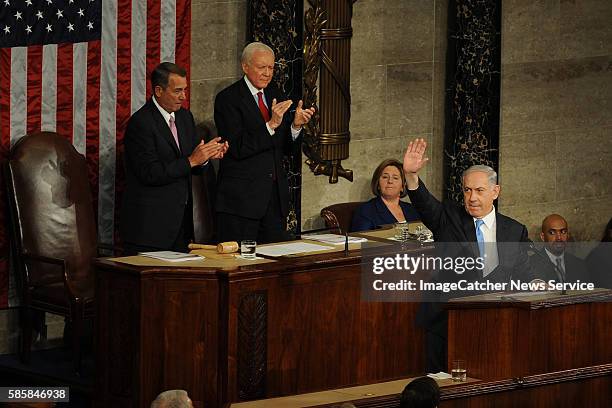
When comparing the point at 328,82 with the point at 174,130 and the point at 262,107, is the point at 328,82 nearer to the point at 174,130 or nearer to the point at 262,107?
the point at 262,107

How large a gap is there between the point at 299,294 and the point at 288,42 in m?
2.82

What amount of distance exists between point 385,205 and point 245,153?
1.33 metres

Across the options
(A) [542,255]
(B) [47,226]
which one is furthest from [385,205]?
(B) [47,226]

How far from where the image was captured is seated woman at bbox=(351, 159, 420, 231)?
32.8 feet

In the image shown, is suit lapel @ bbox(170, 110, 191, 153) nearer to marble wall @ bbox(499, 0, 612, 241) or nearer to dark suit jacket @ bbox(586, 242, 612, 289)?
dark suit jacket @ bbox(586, 242, 612, 289)

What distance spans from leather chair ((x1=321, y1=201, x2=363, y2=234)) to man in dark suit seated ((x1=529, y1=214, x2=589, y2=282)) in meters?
Answer: 1.44

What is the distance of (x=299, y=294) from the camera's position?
316 inches

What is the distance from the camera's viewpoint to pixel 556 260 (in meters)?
8.52

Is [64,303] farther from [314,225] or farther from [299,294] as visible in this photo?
[314,225]

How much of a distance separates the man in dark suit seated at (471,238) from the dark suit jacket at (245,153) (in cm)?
180

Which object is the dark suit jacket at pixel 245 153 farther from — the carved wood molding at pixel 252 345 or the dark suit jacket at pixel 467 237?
the dark suit jacket at pixel 467 237

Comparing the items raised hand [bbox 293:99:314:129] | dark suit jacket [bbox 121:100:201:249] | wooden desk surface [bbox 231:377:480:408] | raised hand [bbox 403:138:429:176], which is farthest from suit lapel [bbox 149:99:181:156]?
wooden desk surface [bbox 231:377:480:408]

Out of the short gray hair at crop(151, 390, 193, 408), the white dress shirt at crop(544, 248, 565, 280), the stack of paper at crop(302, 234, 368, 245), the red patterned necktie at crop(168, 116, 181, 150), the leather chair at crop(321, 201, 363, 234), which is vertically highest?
the red patterned necktie at crop(168, 116, 181, 150)

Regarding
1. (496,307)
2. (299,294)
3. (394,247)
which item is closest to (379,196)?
(394,247)
